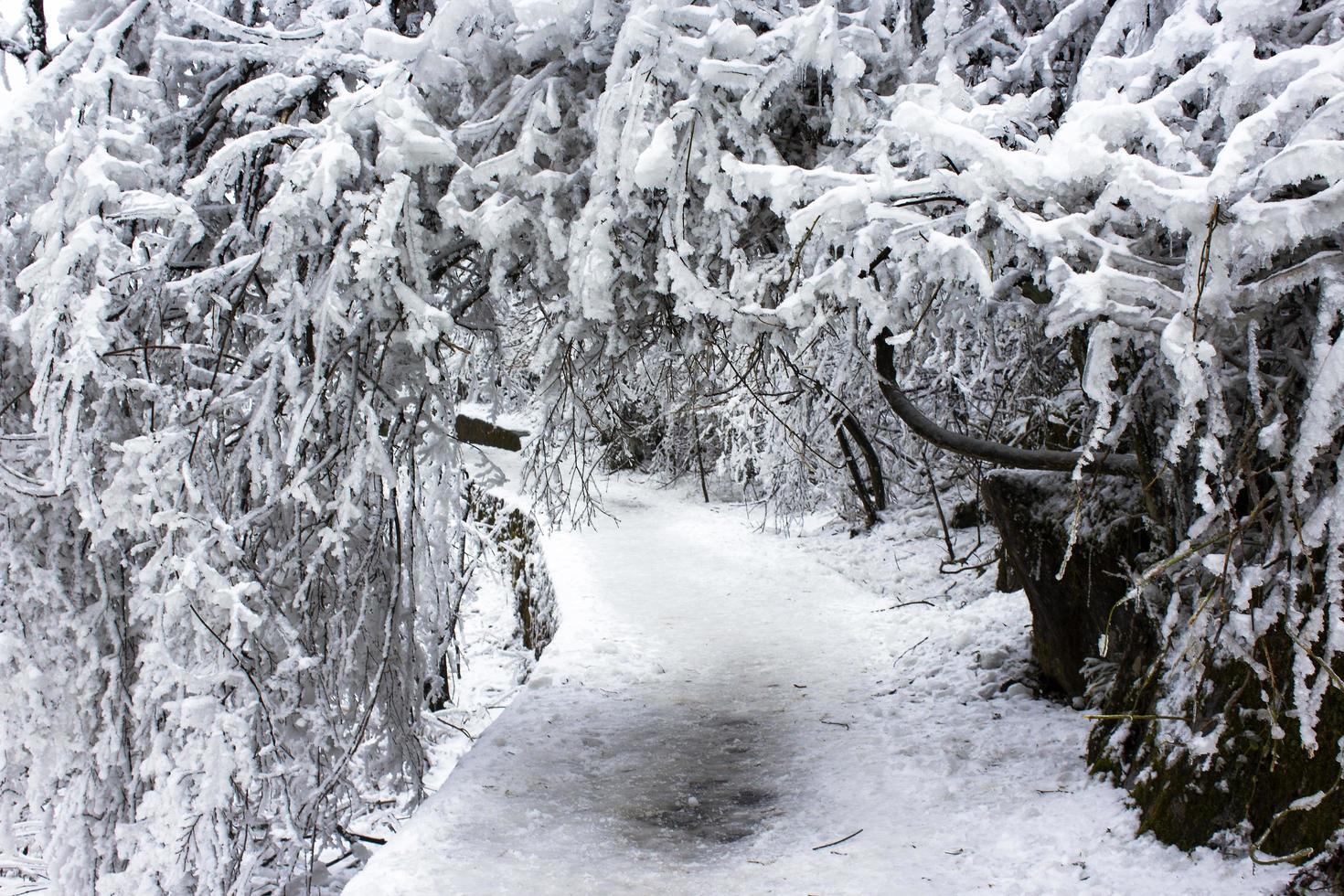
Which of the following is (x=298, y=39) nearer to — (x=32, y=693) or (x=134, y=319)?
(x=134, y=319)

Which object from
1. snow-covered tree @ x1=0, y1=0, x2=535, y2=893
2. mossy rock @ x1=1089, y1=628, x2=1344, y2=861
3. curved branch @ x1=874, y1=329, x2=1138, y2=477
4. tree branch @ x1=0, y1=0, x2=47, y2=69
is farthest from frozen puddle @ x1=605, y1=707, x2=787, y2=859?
tree branch @ x1=0, y1=0, x2=47, y2=69

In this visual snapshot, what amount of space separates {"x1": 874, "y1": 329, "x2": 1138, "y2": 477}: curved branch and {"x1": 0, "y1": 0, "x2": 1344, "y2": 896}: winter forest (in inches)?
1.1

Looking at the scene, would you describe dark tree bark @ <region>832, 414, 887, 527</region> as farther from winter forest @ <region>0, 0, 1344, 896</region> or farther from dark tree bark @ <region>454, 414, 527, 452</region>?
dark tree bark @ <region>454, 414, 527, 452</region>

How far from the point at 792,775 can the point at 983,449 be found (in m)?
2.16

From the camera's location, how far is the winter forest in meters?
2.73

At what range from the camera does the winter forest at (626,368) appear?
273 centimetres

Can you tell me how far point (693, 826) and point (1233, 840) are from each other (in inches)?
88.8

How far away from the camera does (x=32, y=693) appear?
155 inches

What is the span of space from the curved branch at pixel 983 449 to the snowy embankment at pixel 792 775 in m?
1.42

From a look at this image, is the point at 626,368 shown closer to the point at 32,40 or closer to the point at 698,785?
the point at 698,785

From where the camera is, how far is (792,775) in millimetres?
4762

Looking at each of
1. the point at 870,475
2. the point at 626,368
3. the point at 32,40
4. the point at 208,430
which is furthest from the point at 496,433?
the point at 208,430

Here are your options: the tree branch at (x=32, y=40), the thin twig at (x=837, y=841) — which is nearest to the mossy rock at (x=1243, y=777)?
the thin twig at (x=837, y=841)

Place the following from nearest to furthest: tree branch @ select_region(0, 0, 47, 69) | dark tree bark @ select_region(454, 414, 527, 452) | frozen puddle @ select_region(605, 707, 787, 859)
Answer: frozen puddle @ select_region(605, 707, 787, 859)
tree branch @ select_region(0, 0, 47, 69)
dark tree bark @ select_region(454, 414, 527, 452)
